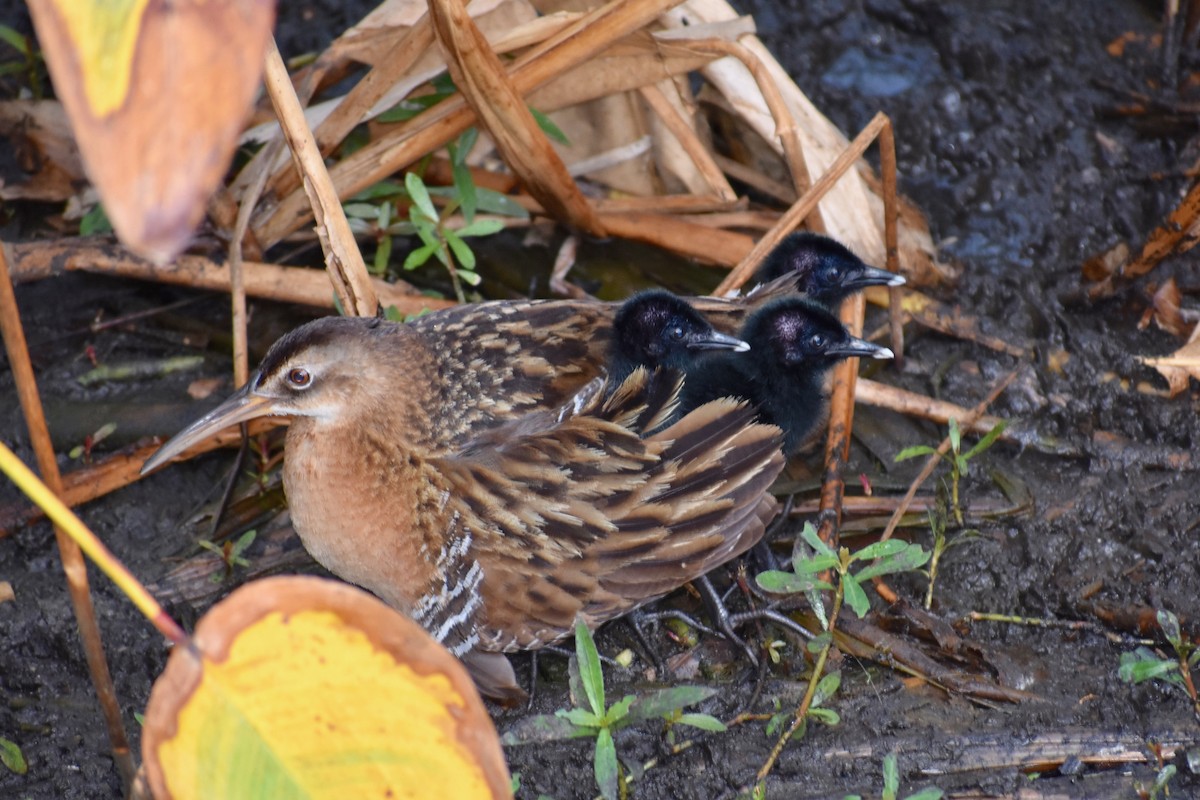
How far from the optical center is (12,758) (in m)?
2.56

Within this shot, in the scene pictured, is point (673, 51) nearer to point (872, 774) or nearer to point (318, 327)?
point (318, 327)

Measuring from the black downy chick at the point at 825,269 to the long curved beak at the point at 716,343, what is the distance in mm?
382

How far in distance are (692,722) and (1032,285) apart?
6.45 ft

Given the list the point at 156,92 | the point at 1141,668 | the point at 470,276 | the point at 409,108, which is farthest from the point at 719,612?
the point at 156,92

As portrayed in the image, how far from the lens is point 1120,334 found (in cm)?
356

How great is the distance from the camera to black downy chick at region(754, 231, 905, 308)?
10.5 ft

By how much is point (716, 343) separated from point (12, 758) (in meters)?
1.81

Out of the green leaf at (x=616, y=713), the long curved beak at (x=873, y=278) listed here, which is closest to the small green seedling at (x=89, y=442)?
the green leaf at (x=616, y=713)

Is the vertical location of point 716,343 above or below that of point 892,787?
above

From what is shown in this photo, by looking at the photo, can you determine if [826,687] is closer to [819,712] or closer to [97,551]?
[819,712]

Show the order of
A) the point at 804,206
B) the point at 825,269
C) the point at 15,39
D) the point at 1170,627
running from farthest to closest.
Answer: the point at 15,39, the point at 804,206, the point at 825,269, the point at 1170,627

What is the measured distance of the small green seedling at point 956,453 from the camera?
2.99 meters

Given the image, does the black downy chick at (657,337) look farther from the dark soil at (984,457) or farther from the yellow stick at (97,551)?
the yellow stick at (97,551)

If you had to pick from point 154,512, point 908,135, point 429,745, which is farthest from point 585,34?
point 429,745
